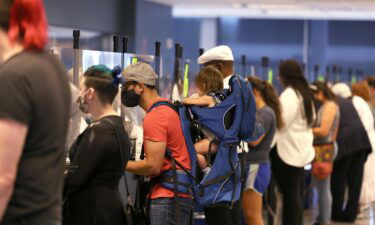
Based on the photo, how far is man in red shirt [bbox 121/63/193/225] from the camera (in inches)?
152

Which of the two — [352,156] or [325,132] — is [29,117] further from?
[352,156]

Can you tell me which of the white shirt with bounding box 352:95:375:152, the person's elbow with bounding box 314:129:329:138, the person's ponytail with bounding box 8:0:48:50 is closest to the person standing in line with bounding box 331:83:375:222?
the white shirt with bounding box 352:95:375:152

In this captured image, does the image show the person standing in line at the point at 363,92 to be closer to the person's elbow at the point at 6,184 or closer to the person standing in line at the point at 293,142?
the person standing in line at the point at 293,142

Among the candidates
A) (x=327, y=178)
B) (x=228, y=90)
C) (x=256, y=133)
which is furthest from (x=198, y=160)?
(x=327, y=178)

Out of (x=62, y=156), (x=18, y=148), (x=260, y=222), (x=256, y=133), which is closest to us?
(x=18, y=148)

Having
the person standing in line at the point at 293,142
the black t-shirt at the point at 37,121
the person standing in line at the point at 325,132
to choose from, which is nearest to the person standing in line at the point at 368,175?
the person standing in line at the point at 325,132

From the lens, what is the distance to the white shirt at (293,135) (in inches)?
242

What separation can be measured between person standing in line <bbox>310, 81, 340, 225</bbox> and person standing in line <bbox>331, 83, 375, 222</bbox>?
Result: 2.09ft

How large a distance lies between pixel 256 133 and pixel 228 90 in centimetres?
55

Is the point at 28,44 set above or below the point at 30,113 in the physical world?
above

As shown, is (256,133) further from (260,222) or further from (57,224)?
(57,224)

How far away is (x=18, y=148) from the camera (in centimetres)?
218

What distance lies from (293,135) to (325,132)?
2.42 feet

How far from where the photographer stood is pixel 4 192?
86.4 inches
